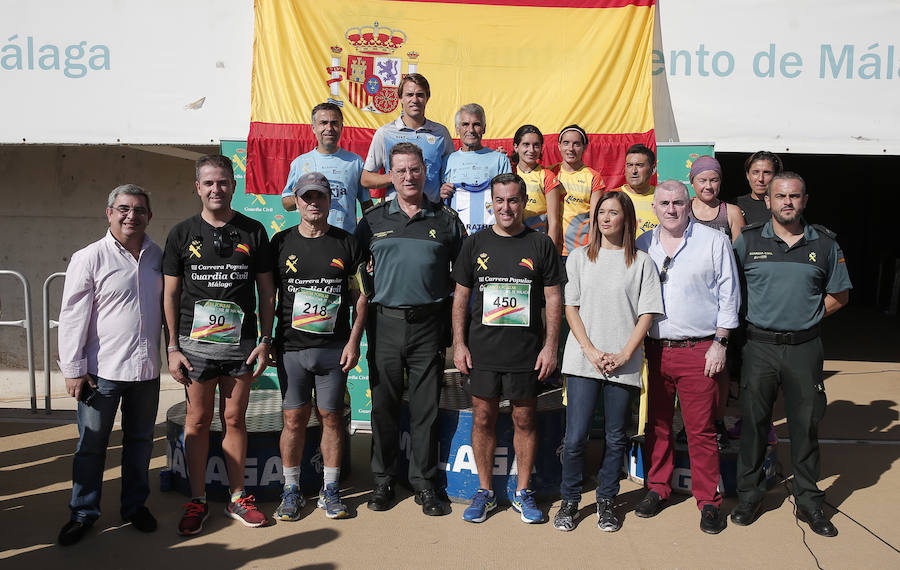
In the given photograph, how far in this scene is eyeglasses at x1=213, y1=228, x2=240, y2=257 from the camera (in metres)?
3.46

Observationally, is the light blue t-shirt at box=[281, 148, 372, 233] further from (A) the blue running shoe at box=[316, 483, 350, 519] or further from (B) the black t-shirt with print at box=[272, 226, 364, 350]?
(A) the blue running shoe at box=[316, 483, 350, 519]

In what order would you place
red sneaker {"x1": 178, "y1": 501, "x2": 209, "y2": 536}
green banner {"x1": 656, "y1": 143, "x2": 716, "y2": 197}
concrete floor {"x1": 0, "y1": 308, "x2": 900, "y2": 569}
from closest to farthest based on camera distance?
1. concrete floor {"x1": 0, "y1": 308, "x2": 900, "y2": 569}
2. red sneaker {"x1": 178, "y1": 501, "x2": 209, "y2": 536}
3. green banner {"x1": 656, "y1": 143, "x2": 716, "y2": 197}

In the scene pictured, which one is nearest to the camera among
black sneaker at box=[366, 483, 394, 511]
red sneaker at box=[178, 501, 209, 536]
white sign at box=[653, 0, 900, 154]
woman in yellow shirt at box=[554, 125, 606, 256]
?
red sneaker at box=[178, 501, 209, 536]

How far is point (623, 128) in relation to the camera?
580 centimetres

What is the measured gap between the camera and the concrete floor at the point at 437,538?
3256mm

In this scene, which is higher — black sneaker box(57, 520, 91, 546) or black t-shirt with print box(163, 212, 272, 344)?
black t-shirt with print box(163, 212, 272, 344)

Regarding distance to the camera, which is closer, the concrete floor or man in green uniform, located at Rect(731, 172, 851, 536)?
the concrete floor

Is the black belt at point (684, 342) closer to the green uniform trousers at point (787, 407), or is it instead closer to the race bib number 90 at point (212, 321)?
the green uniform trousers at point (787, 407)

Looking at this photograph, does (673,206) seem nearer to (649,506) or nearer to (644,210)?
(644,210)

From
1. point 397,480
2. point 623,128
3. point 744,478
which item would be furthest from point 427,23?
point 744,478

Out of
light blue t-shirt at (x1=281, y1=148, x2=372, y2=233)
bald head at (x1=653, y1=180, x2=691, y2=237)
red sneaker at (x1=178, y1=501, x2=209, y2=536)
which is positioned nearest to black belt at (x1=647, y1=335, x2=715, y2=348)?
bald head at (x1=653, y1=180, x2=691, y2=237)

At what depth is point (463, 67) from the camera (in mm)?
5938

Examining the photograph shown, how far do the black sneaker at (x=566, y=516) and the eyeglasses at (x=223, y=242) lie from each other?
219 centimetres

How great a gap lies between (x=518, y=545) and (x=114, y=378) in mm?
2160
